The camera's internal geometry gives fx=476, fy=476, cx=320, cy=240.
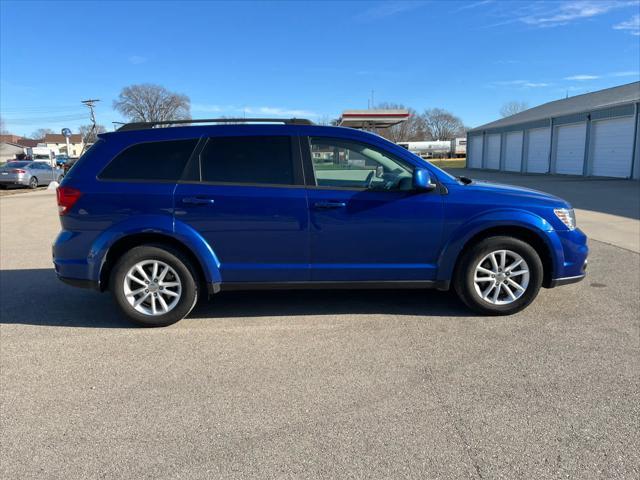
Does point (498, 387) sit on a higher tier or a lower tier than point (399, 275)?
lower

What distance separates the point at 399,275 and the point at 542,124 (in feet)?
105

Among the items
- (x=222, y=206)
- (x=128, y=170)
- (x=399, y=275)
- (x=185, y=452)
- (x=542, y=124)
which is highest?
(x=542, y=124)

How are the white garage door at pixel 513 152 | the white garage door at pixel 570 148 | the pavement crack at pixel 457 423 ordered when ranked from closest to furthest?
1. the pavement crack at pixel 457 423
2. the white garage door at pixel 570 148
3. the white garage door at pixel 513 152

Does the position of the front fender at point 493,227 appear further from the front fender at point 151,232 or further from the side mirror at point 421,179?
the front fender at point 151,232

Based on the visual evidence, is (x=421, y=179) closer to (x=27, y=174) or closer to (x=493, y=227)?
(x=493, y=227)

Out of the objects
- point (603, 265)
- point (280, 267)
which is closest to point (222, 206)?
point (280, 267)

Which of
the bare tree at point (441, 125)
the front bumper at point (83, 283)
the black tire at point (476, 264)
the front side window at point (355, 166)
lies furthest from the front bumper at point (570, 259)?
the bare tree at point (441, 125)

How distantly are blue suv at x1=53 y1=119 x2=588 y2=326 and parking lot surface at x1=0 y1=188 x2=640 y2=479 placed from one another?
0.42 metres

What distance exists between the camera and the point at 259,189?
4.43 meters

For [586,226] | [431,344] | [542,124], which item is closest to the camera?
[431,344]

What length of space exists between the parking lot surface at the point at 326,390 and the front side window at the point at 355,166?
4.36ft

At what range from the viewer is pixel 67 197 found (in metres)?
4.43

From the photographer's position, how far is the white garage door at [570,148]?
27875 mm

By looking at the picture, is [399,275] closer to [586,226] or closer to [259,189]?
[259,189]
